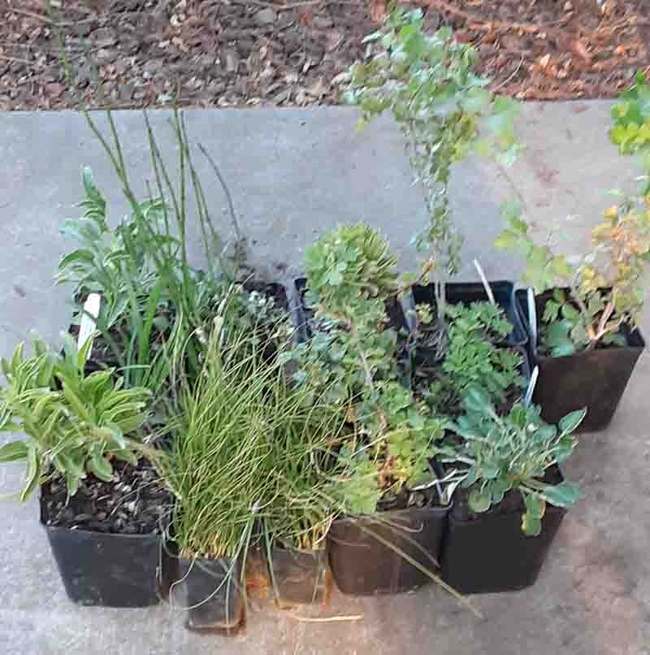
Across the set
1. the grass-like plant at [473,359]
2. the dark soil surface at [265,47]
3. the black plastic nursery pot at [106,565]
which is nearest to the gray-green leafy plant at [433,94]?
the grass-like plant at [473,359]

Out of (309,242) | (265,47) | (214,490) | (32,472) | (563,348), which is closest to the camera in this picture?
(32,472)

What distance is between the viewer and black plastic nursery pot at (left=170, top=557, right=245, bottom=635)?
60.1 inches

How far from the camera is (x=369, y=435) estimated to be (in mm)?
1585

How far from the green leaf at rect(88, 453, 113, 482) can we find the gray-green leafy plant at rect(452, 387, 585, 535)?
546mm

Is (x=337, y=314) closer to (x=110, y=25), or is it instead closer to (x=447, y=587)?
(x=447, y=587)

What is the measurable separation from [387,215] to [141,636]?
3.88ft

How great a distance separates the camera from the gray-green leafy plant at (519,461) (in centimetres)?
148

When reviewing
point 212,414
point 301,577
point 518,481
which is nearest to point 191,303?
point 212,414

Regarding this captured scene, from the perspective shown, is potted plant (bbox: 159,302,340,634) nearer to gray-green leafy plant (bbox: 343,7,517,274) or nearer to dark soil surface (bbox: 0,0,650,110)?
gray-green leafy plant (bbox: 343,7,517,274)

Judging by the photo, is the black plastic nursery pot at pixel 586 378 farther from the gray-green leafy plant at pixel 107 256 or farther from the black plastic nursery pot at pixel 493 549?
the gray-green leafy plant at pixel 107 256

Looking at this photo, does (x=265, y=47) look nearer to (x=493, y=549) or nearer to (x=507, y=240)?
(x=507, y=240)

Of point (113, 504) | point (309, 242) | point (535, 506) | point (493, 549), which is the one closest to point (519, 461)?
point (535, 506)

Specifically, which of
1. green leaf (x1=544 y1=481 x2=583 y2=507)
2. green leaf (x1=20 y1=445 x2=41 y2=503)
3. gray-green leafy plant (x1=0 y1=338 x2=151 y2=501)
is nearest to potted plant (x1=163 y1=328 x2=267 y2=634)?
gray-green leafy plant (x1=0 y1=338 x2=151 y2=501)

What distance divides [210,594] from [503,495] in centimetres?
49
